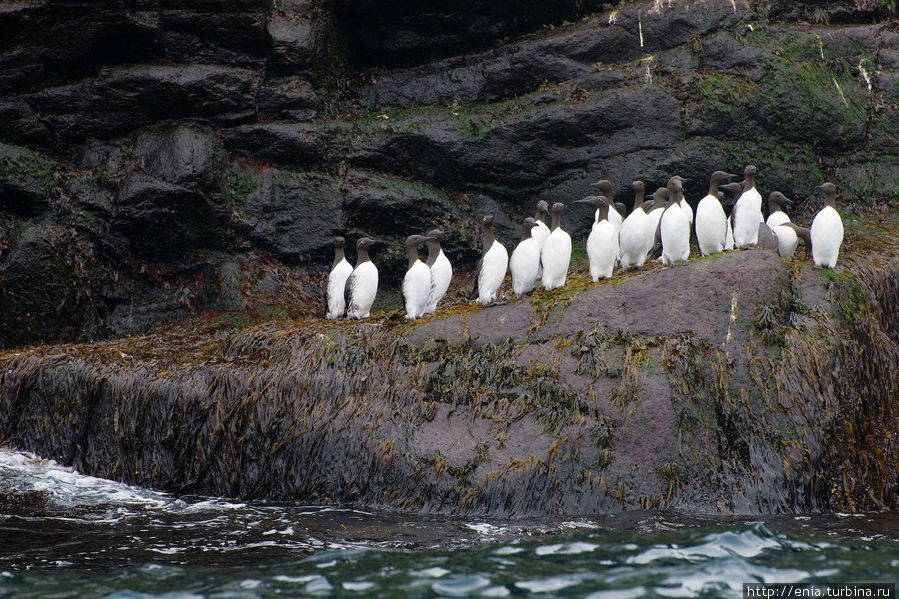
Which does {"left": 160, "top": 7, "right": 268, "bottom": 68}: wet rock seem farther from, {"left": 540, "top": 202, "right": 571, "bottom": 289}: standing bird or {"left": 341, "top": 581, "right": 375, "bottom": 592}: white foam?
{"left": 341, "top": 581, "right": 375, "bottom": 592}: white foam

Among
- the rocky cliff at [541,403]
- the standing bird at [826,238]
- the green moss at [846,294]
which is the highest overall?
the standing bird at [826,238]

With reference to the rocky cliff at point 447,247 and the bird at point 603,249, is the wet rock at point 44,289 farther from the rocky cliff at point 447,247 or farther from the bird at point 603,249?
the bird at point 603,249

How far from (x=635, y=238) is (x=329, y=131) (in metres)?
6.26

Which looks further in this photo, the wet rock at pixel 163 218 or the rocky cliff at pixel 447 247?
the wet rock at pixel 163 218

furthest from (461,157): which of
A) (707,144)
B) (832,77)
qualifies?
(832,77)

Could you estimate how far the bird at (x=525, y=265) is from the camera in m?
11.4

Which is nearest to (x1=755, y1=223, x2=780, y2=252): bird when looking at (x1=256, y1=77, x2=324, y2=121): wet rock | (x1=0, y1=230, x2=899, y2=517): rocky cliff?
(x1=0, y1=230, x2=899, y2=517): rocky cliff

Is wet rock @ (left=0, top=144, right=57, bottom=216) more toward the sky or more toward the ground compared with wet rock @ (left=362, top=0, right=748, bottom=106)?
more toward the ground

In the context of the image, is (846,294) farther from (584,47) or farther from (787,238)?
(584,47)

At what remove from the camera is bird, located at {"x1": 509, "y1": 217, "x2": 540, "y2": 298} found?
37.4ft

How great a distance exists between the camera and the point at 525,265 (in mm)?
11445

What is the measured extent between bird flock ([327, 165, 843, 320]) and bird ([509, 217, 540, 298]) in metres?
0.01

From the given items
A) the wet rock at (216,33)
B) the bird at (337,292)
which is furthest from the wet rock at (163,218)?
the bird at (337,292)

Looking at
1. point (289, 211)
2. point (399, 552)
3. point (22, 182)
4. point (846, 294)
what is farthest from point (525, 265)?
point (22, 182)
